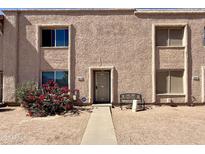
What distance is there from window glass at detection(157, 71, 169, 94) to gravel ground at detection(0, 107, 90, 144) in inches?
276

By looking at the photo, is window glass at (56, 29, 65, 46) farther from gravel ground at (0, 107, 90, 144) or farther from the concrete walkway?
the concrete walkway

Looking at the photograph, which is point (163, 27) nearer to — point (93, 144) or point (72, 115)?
point (72, 115)

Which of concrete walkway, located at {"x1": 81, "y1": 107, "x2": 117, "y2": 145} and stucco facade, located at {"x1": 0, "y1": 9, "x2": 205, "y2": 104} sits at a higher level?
stucco facade, located at {"x1": 0, "y1": 9, "x2": 205, "y2": 104}

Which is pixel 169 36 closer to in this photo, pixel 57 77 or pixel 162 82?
pixel 162 82

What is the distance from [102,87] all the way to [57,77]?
10.9 ft

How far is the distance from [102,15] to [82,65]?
3823mm

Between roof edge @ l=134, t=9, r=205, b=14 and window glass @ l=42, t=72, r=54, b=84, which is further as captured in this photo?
window glass @ l=42, t=72, r=54, b=84

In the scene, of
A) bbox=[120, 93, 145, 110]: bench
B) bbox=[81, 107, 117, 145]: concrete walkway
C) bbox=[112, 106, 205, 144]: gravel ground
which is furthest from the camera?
bbox=[120, 93, 145, 110]: bench

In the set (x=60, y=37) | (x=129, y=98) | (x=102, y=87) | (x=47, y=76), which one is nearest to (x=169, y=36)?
(x=129, y=98)

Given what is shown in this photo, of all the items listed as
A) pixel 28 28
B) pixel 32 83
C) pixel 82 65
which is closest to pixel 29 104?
pixel 32 83

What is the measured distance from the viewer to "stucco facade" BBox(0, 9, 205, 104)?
591 inches

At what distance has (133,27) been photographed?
15.1 m

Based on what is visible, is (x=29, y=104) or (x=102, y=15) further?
(x=102, y=15)

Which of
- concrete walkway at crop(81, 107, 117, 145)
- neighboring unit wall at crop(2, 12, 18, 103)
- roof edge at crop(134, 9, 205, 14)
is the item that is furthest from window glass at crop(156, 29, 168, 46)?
neighboring unit wall at crop(2, 12, 18, 103)
